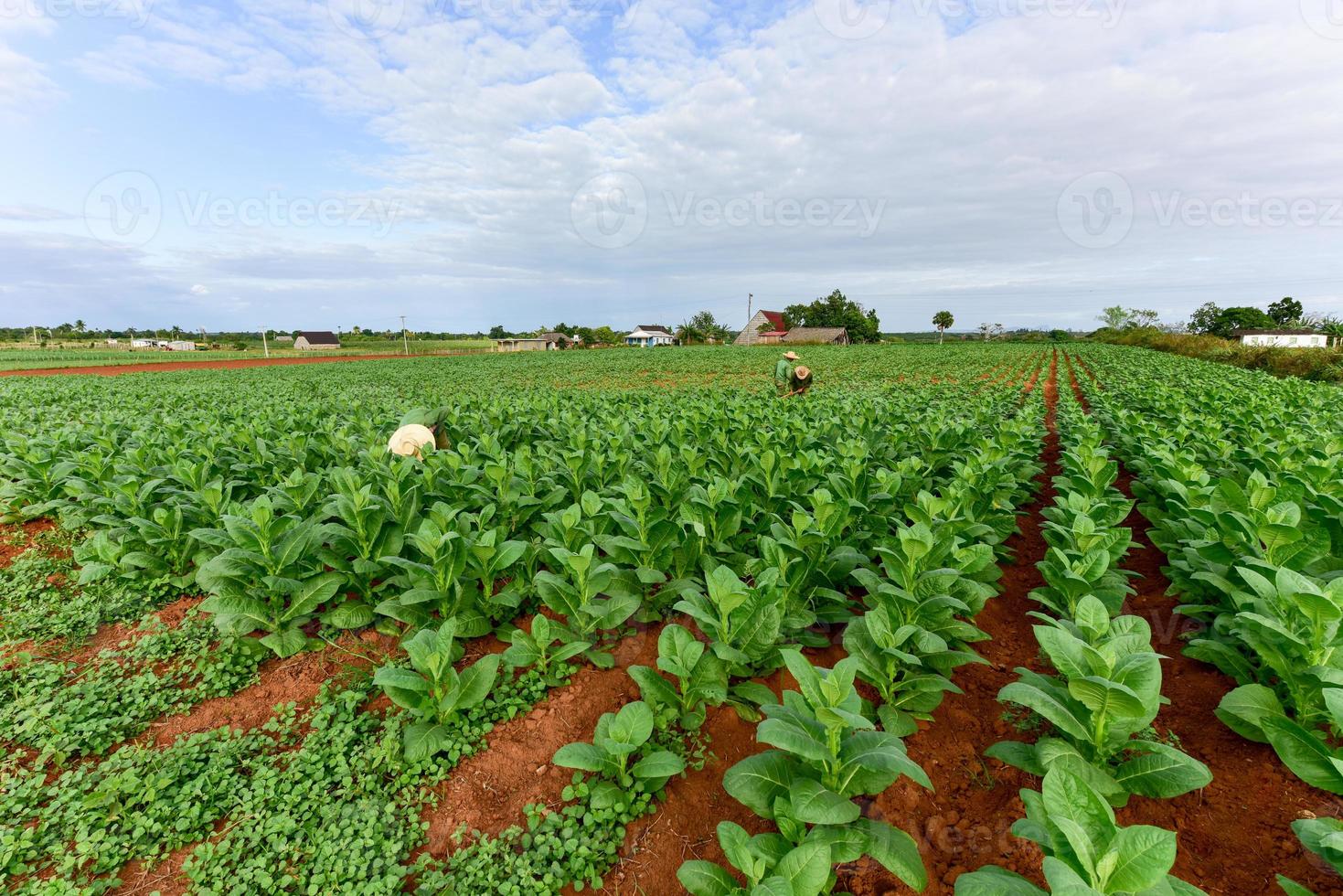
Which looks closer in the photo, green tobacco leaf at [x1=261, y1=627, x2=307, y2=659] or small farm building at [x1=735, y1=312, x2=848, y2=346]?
green tobacco leaf at [x1=261, y1=627, x2=307, y2=659]

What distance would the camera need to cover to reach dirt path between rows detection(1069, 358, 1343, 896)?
2.17m

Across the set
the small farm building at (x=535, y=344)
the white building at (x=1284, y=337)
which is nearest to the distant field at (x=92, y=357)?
the small farm building at (x=535, y=344)

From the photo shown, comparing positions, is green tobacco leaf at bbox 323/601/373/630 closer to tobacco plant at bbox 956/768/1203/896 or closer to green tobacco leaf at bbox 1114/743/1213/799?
tobacco plant at bbox 956/768/1203/896

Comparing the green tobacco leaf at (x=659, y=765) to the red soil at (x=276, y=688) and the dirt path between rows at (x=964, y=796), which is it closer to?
the dirt path between rows at (x=964, y=796)

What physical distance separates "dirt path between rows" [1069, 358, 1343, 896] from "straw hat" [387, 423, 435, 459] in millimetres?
7418

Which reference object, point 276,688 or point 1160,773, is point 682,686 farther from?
point 276,688

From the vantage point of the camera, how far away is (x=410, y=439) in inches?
285

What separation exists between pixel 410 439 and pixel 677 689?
18.2 ft

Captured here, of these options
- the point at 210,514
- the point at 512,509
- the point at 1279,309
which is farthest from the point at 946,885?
the point at 1279,309

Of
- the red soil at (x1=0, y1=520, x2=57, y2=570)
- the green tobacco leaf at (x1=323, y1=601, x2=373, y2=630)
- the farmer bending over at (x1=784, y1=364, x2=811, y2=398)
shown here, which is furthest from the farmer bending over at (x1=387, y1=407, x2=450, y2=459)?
the farmer bending over at (x1=784, y1=364, x2=811, y2=398)

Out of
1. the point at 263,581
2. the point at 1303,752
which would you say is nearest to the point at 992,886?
the point at 1303,752

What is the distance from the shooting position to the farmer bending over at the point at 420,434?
6.93 meters

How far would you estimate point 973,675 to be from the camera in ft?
11.9

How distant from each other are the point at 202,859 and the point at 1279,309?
13585 centimetres
